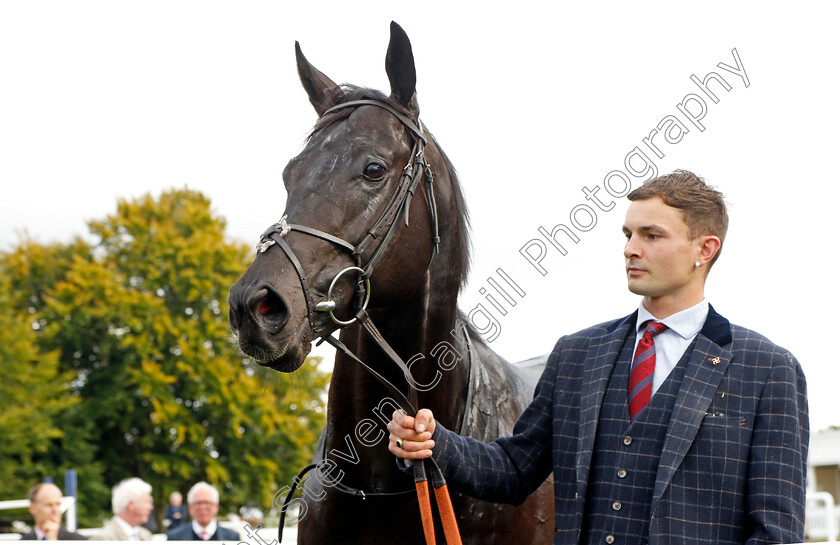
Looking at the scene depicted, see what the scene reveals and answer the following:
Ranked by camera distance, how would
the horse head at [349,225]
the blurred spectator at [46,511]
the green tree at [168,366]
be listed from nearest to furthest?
the horse head at [349,225] < the blurred spectator at [46,511] < the green tree at [168,366]

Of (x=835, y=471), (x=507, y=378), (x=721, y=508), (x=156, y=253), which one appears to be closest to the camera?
(x=721, y=508)

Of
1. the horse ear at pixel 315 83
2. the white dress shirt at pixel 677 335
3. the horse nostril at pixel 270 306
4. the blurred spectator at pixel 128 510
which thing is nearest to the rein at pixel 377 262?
the horse nostril at pixel 270 306

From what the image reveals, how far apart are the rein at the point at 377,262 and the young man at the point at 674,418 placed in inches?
4.9

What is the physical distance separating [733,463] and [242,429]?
23.3 metres

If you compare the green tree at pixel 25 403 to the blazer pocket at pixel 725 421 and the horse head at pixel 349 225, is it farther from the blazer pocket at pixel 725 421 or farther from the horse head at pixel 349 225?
the blazer pocket at pixel 725 421

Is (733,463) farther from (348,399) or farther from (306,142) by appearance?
(306,142)

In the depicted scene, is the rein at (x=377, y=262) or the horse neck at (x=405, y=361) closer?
the rein at (x=377, y=262)

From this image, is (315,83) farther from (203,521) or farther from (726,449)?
(203,521)

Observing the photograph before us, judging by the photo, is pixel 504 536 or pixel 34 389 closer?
pixel 504 536

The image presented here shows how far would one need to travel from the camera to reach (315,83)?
3.26 m

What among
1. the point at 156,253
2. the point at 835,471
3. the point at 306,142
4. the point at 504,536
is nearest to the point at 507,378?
the point at 504,536

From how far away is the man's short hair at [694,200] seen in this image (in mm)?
2279

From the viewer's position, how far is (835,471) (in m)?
31.9

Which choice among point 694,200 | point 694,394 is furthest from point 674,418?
point 694,200
